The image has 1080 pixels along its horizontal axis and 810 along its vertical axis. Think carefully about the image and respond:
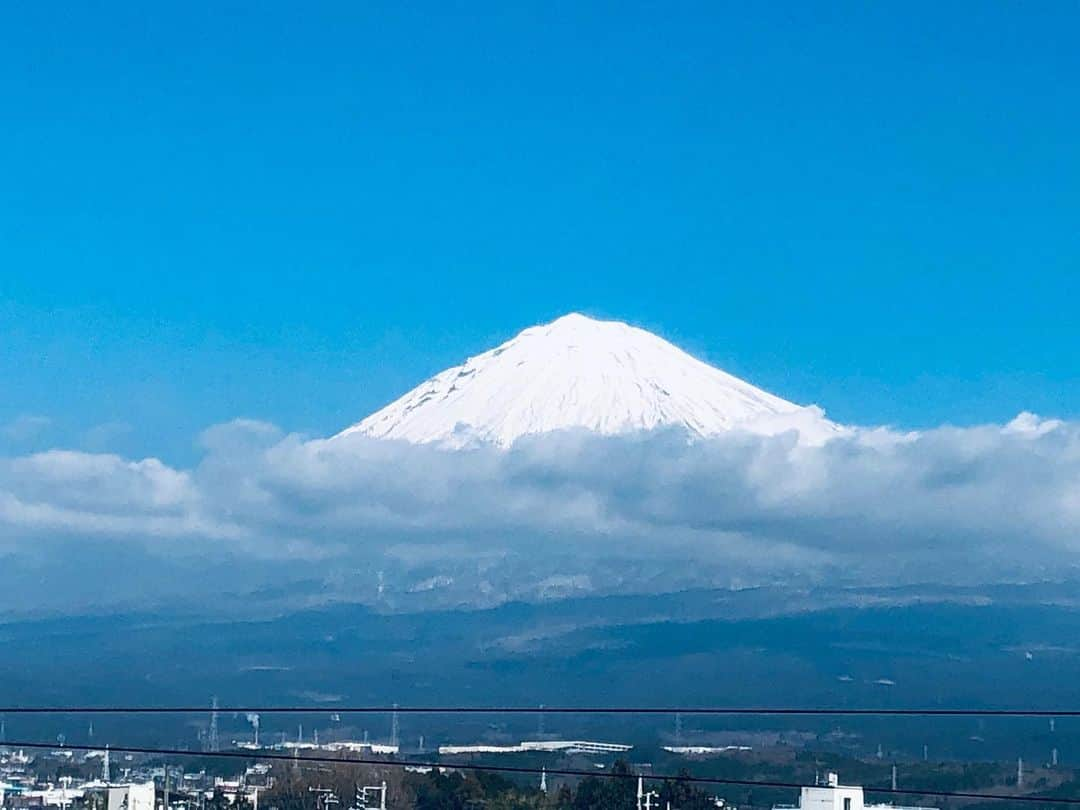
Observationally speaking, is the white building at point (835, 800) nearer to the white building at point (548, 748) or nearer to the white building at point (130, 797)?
the white building at point (130, 797)

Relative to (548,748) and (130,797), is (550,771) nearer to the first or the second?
(130,797)

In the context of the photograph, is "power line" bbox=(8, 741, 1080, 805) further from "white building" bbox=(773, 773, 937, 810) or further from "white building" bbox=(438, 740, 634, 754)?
"white building" bbox=(438, 740, 634, 754)

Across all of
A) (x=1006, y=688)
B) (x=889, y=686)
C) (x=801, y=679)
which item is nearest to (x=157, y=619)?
(x=801, y=679)

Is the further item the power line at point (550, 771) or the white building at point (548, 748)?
the white building at point (548, 748)

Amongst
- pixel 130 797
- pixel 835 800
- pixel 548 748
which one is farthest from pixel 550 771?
pixel 548 748

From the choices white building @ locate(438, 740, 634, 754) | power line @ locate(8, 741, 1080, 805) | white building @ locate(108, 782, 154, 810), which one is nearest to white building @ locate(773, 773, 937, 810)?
power line @ locate(8, 741, 1080, 805)

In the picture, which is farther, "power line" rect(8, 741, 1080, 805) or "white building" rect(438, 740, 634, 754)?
"white building" rect(438, 740, 634, 754)

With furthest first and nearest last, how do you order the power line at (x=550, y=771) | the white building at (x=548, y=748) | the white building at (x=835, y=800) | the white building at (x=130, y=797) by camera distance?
1. the white building at (x=548, y=748)
2. the white building at (x=835, y=800)
3. the white building at (x=130, y=797)
4. the power line at (x=550, y=771)

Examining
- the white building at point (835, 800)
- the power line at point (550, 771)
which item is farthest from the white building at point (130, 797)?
the white building at point (835, 800)

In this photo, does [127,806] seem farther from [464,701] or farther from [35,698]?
[464,701]
